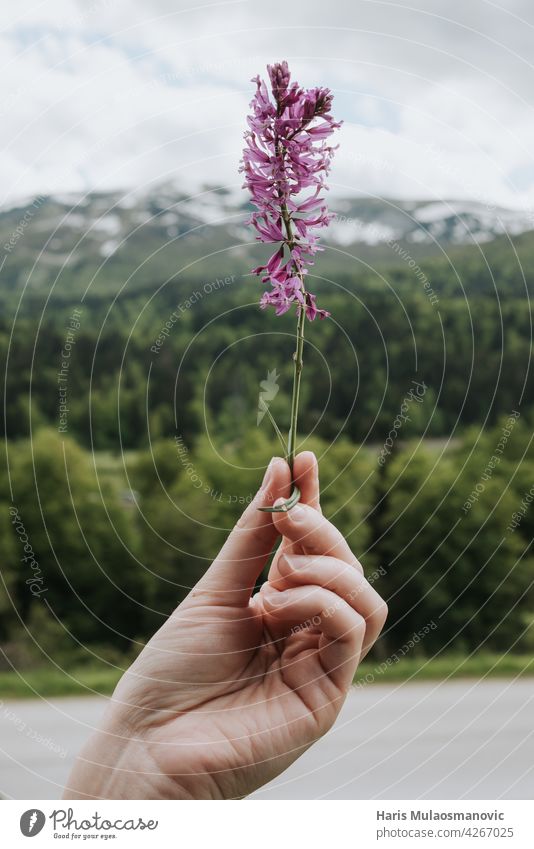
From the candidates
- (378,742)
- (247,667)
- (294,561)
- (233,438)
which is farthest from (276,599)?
(233,438)

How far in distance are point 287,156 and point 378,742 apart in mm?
2751

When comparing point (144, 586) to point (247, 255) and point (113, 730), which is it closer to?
point (113, 730)

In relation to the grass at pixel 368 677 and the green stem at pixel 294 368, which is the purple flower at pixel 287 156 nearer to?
the green stem at pixel 294 368

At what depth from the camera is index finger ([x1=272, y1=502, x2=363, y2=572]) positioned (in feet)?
3.54

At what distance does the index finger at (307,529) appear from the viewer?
3.54 feet

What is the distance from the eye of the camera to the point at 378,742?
3152 mm

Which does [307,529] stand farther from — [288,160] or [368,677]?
[368,677]

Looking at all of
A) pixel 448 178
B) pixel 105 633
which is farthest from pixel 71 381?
pixel 448 178

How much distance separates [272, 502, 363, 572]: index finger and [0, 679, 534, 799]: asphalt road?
1.37 metres

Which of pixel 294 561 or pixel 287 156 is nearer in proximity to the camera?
pixel 287 156

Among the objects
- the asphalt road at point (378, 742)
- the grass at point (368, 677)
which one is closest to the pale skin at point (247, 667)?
the asphalt road at point (378, 742)

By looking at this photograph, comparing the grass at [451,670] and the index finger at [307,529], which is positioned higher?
the index finger at [307,529]

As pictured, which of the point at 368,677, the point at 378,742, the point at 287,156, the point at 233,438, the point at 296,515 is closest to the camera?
the point at 287,156

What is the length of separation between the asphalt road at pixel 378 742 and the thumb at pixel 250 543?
1324mm
